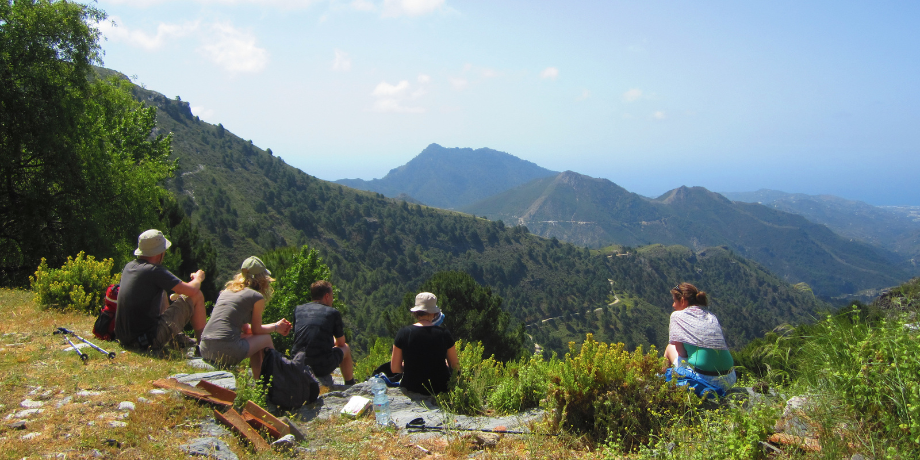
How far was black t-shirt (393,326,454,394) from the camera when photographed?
203 inches

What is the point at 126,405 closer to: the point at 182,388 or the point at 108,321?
the point at 182,388

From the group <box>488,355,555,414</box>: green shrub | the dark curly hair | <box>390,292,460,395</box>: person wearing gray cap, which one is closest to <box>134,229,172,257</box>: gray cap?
<box>390,292,460,395</box>: person wearing gray cap

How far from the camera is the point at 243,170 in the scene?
9112 centimetres

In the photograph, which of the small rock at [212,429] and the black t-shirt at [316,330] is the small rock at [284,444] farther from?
the black t-shirt at [316,330]

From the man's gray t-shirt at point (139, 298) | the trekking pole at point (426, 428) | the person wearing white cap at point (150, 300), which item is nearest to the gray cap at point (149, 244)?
the person wearing white cap at point (150, 300)

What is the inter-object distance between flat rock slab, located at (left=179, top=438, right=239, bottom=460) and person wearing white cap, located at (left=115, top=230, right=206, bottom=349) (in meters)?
2.63

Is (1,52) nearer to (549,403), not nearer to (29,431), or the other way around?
(29,431)

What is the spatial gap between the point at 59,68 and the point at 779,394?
1807cm

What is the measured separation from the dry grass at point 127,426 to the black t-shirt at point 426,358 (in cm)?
81

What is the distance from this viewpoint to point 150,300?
5.51 meters

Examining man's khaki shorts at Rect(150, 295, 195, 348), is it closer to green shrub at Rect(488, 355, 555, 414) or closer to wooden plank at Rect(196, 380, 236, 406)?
wooden plank at Rect(196, 380, 236, 406)

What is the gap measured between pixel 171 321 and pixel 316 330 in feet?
5.84

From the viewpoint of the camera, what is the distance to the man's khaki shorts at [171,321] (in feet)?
18.5

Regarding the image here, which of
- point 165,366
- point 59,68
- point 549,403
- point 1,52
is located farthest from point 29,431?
point 59,68
